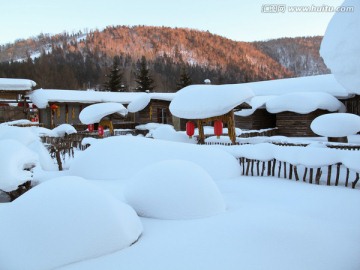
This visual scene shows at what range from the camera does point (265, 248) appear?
405cm

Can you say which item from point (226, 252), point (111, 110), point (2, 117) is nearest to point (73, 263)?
point (226, 252)

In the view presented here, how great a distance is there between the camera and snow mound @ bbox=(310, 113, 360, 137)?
12.5 metres

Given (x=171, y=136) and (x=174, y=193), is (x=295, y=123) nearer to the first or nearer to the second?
(x=171, y=136)

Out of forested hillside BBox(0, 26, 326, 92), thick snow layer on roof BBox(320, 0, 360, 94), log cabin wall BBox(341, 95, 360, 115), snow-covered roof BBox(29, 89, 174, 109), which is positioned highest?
forested hillside BBox(0, 26, 326, 92)

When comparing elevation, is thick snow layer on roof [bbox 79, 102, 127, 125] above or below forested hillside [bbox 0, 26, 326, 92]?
below

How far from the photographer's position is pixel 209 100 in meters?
12.6

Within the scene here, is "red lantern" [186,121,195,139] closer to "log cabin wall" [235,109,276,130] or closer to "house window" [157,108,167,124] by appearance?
"log cabin wall" [235,109,276,130]

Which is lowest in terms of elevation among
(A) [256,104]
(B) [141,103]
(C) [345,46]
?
(A) [256,104]

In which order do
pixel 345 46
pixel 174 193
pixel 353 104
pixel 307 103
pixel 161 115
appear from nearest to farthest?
1. pixel 345 46
2. pixel 174 193
3. pixel 307 103
4. pixel 353 104
5. pixel 161 115

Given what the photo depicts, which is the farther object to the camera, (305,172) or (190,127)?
(190,127)

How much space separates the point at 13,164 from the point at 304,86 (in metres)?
21.4

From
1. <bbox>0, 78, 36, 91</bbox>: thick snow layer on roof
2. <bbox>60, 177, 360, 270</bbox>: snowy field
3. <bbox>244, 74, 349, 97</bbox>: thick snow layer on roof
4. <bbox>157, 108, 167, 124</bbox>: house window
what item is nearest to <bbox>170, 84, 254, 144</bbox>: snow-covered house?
<bbox>60, 177, 360, 270</bbox>: snowy field

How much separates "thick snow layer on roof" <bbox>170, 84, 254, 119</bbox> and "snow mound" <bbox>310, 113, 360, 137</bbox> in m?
3.24

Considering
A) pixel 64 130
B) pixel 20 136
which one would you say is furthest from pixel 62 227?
pixel 64 130
